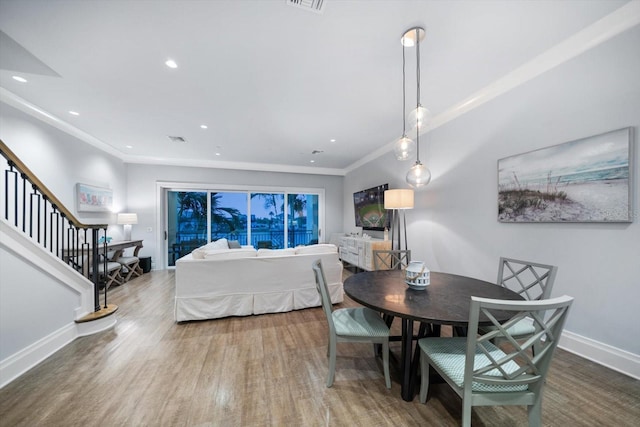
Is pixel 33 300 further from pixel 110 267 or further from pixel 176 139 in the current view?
pixel 176 139

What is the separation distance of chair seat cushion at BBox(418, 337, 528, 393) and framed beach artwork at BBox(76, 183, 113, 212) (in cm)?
567

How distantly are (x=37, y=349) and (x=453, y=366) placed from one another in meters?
3.32

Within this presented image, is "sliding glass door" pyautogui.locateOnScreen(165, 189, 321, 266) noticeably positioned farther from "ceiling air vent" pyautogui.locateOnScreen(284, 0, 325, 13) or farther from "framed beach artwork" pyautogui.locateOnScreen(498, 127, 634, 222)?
"ceiling air vent" pyautogui.locateOnScreen(284, 0, 325, 13)

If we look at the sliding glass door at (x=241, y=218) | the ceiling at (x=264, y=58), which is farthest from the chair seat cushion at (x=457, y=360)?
the sliding glass door at (x=241, y=218)

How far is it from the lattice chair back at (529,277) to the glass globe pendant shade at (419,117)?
1.42m

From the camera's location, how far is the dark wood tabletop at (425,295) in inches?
52.9

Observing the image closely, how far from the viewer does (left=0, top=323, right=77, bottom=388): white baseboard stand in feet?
5.77

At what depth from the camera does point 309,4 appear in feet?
5.35

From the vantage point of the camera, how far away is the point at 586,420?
4.63ft

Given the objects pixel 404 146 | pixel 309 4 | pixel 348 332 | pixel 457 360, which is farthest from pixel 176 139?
pixel 457 360

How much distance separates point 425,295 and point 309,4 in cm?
225

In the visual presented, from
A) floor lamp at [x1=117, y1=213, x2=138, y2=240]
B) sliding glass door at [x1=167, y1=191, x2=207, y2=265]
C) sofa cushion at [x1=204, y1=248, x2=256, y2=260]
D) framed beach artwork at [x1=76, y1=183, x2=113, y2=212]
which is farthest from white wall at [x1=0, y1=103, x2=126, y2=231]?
sofa cushion at [x1=204, y1=248, x2=256, y2=260]

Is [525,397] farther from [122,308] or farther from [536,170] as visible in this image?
[122,308]

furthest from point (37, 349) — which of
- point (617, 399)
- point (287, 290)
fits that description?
point (617, 399)
